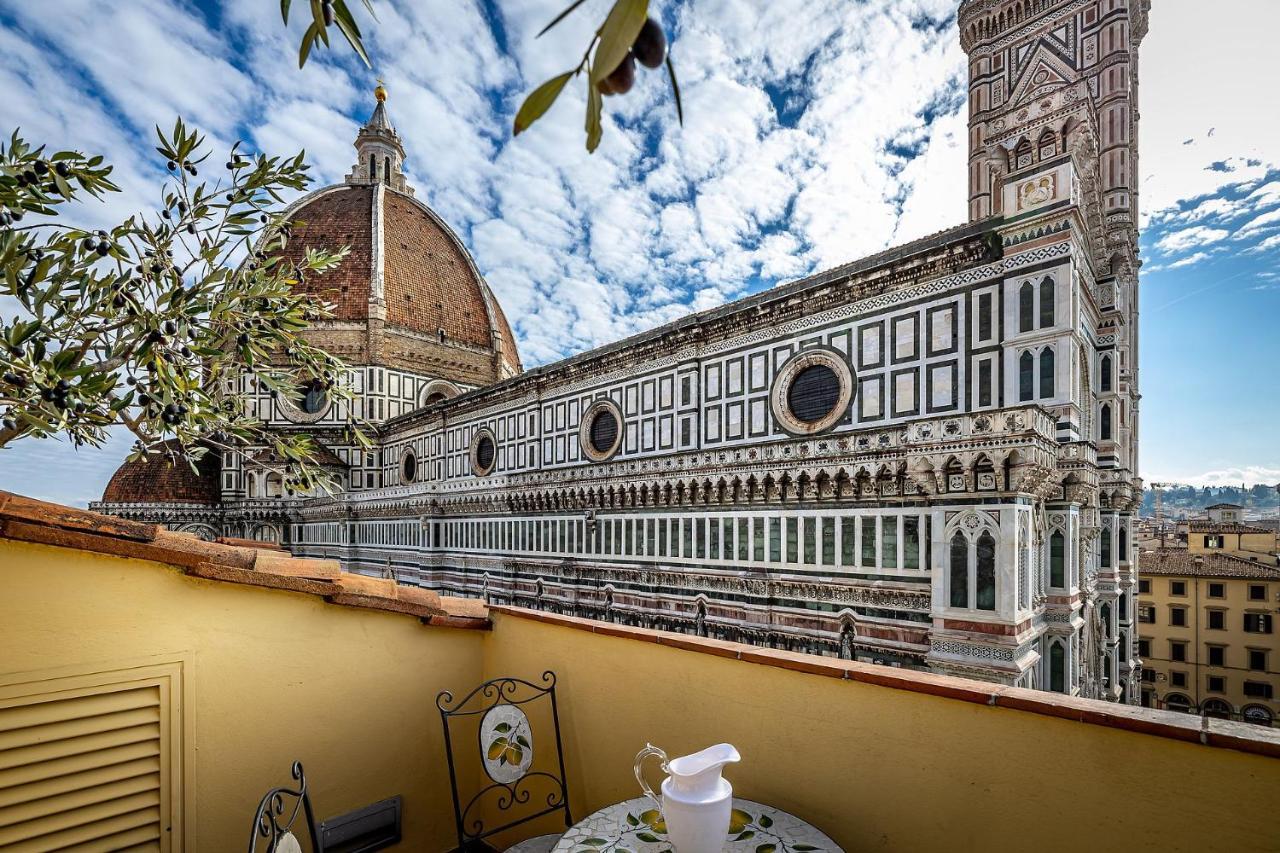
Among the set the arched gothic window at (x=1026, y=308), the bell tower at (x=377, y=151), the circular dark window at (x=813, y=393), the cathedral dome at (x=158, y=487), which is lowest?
the cathedral dome at (x=158, y=487)

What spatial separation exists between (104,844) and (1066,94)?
105 ft

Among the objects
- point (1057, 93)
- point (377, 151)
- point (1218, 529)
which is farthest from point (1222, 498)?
point (377, 151)

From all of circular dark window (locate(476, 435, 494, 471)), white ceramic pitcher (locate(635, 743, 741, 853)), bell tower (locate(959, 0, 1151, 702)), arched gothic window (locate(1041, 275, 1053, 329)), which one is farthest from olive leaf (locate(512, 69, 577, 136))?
circular dark window (locate(476, 435, 494, 471))

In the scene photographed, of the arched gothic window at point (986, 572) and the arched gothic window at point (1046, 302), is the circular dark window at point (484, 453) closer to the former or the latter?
the arched gothic window at point (986, 572)

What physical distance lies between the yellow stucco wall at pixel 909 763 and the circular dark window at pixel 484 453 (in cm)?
2118

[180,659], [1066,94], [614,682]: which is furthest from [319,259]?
[1066,94]

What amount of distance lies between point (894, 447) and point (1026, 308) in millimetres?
3401

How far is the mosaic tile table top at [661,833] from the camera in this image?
2.29 m

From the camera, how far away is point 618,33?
2.99ft

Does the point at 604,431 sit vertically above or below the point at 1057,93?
below

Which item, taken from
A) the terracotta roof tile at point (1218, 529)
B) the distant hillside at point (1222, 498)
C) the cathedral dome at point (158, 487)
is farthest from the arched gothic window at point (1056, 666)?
the distant hillside at point (1222, 498)

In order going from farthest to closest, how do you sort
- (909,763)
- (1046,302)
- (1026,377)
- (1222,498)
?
(1222,498)
(1026,377)
(1046,302)
(909,763)

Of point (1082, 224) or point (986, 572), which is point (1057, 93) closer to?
point (1082, 224)

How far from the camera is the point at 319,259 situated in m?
5.86
